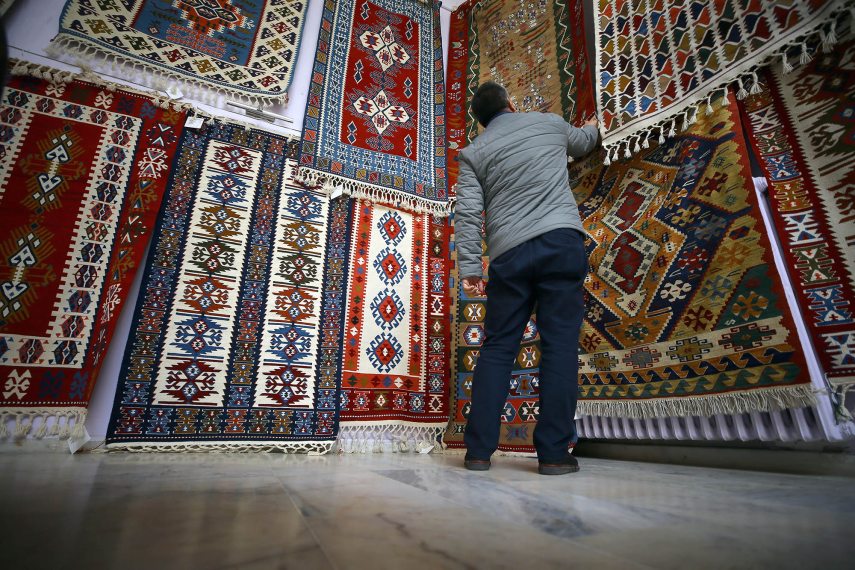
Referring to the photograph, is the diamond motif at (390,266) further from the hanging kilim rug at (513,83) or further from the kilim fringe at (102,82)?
the kilim fringe at (102,82)

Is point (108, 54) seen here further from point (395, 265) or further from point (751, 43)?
point (751, 43)

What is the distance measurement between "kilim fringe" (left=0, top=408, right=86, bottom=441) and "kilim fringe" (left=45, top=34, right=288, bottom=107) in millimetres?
1762

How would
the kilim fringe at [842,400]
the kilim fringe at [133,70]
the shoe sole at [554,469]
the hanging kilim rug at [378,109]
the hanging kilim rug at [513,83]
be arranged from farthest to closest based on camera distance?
the hanging kilim rug at [378,109] → the hanging kilim rug at [513,83] → the kilim fringe at [133,70] → the shoe sole at [554,469] → the kilim fringe at [842,400]

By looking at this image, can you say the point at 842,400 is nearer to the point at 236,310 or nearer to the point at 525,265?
the point at 525,265

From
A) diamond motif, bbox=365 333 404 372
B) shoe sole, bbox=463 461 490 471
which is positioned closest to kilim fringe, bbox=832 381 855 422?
shoe sole, bbox=463 461 490 471

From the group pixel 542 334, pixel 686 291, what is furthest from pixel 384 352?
pixel 686 291

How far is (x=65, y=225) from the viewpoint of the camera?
1.93 m

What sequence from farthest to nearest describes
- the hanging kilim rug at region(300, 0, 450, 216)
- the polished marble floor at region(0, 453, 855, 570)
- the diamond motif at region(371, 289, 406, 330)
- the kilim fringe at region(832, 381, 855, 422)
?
the hanging kilim rug at region(300, 0, 450, 216) < the diamond motif at region(371, 289, 406, 330) < the kilim fringe at region(832, 381, 855, 422) < the polished marble floor at region(0, 453, 855, 570)

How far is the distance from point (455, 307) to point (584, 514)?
1992mm

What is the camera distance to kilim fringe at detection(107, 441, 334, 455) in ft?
6.19

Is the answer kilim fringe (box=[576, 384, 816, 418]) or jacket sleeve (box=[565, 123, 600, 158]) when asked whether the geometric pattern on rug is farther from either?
jacket sleeve (box=[565, 123, 600, 158])

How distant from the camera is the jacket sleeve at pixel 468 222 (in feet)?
5.59

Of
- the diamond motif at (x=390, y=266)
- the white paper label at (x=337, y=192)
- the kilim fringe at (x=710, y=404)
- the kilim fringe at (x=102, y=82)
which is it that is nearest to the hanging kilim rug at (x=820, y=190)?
the kilim fringe at (x=710, y=404)

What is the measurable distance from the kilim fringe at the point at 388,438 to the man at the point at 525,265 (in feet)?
3.14
